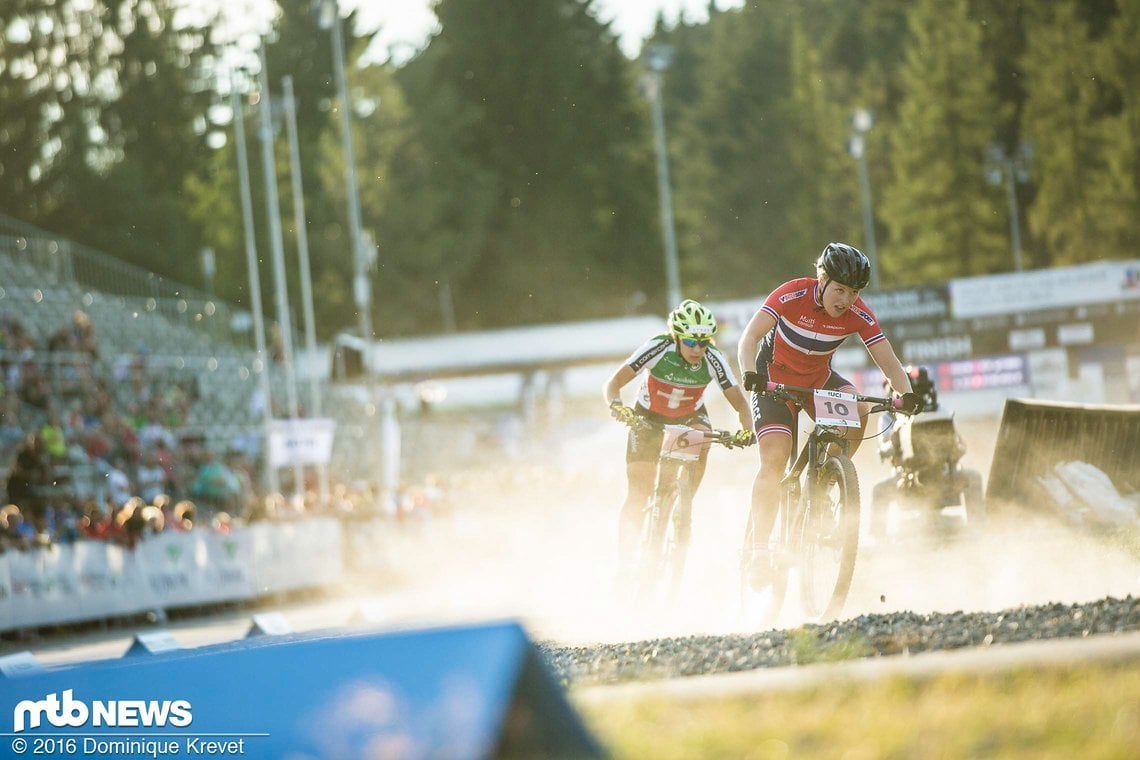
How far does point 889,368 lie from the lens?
9562 mm

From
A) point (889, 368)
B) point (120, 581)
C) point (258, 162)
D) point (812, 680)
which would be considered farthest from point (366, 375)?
point (258, 162)

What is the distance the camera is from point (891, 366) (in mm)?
9555

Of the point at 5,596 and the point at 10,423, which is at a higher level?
the point at 10,423

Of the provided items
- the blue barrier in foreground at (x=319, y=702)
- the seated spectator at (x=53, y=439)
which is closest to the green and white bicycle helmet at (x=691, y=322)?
the blue barrier in foreground at (x=319, y=702)

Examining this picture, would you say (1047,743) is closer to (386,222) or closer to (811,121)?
(811,121)

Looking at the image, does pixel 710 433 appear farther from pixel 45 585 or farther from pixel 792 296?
pixel 45 585

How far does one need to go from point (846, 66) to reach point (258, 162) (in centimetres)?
3008

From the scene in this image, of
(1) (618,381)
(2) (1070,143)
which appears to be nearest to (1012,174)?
(2) (1070,143)

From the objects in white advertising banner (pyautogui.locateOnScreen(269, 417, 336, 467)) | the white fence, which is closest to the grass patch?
the white fence

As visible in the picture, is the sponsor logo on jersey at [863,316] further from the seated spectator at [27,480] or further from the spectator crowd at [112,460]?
the seated spectator at [27,480]

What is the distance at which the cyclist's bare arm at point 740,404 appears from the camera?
10672 mm

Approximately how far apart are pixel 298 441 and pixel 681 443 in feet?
53.1

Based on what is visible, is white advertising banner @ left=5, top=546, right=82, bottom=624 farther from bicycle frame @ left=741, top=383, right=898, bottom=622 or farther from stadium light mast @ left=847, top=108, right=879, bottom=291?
bicycle frame @ left=741, top=383, right=898, bottom=622

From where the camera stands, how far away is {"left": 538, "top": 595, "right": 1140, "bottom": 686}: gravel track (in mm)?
7188
